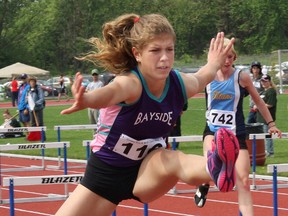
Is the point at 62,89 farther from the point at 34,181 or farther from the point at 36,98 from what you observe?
the point at 34,181

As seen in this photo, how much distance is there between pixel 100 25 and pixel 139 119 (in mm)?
60921

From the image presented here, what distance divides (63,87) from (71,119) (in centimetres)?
1745

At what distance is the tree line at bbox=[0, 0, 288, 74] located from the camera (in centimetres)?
6256

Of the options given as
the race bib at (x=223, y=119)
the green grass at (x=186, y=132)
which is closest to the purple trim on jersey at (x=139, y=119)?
the race bib at (x=223, y=119)

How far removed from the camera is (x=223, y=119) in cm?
824

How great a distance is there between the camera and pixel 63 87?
154 feet

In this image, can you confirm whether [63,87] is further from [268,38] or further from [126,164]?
[126,164]

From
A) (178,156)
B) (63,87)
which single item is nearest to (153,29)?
(178,156)

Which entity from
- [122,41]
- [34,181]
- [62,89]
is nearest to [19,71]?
[62,89]

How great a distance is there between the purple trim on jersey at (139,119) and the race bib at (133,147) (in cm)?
3

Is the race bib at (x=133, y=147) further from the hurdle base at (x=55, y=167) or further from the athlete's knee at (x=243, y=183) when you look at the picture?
the hurdle base at (x=55, y=167)

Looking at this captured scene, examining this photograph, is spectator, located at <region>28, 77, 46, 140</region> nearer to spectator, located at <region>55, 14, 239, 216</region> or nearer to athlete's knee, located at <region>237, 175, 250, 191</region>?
athlete's knee, located at <region>237, 175, 250, 191</region>

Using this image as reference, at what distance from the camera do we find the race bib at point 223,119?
823 cm

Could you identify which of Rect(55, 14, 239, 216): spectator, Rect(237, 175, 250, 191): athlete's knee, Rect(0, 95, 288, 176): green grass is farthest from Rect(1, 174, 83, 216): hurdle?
Rect(0, 95, 288, 176): green grass
